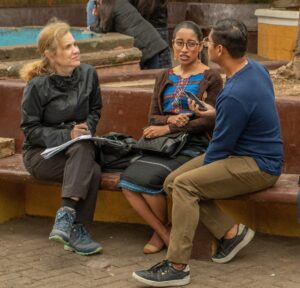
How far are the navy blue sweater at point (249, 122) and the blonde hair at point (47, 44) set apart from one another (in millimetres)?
1169

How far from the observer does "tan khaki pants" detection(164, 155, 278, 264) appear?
5312 mm

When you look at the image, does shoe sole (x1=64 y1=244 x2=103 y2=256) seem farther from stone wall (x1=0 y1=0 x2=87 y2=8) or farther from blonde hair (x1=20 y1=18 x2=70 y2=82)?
stone wall (x1=0 y1=0 x2=87 y2=8)

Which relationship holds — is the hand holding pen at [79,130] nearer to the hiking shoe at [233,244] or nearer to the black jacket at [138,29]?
the hiking shoe at [233,244]

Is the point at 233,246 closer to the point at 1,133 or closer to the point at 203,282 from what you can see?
the point at 203,282

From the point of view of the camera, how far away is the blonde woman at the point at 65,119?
577 cm

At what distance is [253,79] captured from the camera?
538 cm

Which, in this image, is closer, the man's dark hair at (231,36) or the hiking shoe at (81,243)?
the man's dark hair at (231,36)

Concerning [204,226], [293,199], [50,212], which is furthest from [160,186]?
[50,212]

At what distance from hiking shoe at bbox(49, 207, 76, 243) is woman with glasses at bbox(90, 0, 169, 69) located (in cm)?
396

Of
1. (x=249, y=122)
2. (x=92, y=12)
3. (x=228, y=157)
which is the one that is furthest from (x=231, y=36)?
(x=92, y=12)

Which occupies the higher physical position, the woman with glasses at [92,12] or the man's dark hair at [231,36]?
the man's dark hair at [231,36]

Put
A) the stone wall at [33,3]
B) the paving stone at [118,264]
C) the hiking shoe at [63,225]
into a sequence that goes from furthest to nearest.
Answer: the stone wall at [33,3] → the hiking shoe at [63,225] → the paving stone at [118,264]

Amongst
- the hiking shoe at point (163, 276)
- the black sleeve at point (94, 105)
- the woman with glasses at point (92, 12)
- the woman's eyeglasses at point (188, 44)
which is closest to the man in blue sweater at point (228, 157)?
the hiking shoe at point (163, 276)

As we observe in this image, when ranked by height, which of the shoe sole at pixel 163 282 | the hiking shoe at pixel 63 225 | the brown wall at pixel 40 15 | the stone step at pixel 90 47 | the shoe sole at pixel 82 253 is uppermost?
the stone step at pixel 90 47
